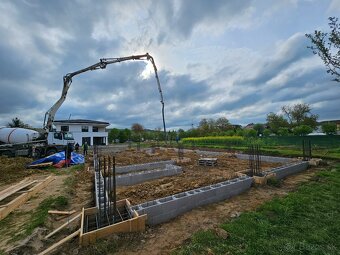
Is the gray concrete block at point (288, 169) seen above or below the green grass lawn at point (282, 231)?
above

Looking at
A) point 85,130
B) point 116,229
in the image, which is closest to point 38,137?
point 116,229

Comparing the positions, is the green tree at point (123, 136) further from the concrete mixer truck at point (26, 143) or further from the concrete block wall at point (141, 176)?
the concrete block wall at point (141, 176)

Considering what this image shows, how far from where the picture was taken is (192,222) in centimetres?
386

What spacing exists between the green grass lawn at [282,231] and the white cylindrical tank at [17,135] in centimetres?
1535

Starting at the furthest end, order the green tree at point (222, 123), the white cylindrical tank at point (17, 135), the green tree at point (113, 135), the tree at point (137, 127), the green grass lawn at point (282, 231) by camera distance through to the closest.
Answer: the tree at point (137, 127) < the green tree at point (113, 135) < the green tree at point (222, 123) < the white cylindrical tank at point (17, 135) < the green grass lawn at point (282, 231)

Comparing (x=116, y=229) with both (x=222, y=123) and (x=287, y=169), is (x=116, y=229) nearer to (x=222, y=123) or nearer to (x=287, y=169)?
(x=287, y=169)

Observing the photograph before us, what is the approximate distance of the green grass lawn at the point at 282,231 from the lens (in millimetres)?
2852

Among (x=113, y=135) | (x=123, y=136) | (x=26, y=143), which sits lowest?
(x=26, y=143)

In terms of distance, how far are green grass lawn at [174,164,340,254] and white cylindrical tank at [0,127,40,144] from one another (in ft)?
50.4

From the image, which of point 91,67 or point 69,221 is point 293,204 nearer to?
point 69,221

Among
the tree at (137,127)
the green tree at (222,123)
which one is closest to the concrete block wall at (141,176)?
the green tree at (222,123)

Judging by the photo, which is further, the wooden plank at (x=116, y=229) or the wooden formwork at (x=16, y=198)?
the wooden formwork at (x=16, y=198)

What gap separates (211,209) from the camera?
4.48m

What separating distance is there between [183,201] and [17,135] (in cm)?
1528
